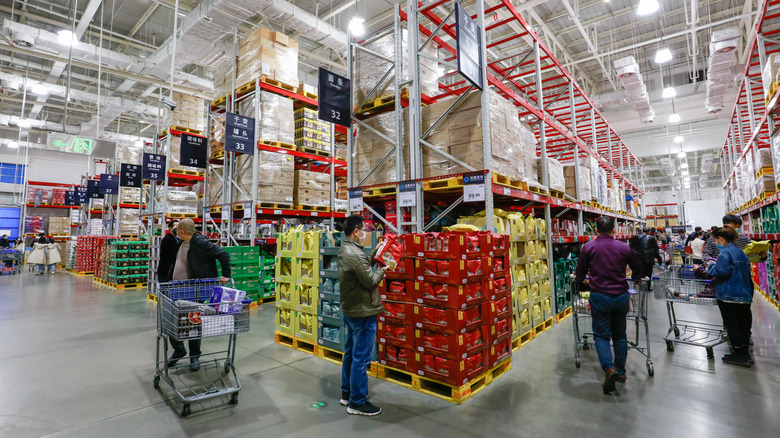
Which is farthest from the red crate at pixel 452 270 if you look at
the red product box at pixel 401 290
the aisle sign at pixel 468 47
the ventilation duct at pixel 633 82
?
the ventilation duct at pixel 633 82

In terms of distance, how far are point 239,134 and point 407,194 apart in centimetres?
488

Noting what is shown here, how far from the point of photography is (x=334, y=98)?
18.6 feet

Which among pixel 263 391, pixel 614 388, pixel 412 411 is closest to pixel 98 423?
pixel 263 391

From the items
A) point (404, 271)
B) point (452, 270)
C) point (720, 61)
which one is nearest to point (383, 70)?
point (404, 271)

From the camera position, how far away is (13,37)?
9.88m

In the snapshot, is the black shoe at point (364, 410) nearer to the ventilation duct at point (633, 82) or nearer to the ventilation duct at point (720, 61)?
the ventilation duct at point (633, 82)

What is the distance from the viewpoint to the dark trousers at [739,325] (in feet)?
15.0

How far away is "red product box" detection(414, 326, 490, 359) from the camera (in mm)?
3654

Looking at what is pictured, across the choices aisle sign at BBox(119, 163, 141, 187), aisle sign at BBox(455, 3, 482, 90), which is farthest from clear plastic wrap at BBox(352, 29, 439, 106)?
aisle sign at BBox(119, 163, 141, 187)

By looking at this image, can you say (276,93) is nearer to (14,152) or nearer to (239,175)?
(239,175)

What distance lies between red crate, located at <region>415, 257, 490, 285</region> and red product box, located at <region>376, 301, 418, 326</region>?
352 mm

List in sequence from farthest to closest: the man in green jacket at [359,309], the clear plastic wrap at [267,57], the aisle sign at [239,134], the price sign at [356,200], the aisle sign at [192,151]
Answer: the aisle sign at [192,151] < the clear plastic wrap at [267,57] < the aisle sign at [239,134] < the price sign at [356,200] < the man in green jacket at [359,309]

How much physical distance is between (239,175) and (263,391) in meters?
6.41

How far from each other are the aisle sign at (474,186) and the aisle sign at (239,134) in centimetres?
533
